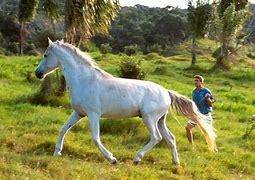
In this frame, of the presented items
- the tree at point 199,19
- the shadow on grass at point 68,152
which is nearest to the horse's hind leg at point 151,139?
the shadow on grass at point 68,152

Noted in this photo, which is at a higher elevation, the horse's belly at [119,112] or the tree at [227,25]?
the tree at [227,25]

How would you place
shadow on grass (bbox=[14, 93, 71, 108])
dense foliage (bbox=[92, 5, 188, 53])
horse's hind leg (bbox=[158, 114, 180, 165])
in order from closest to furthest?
horse's hind leg (bbox=[158, 114, 180, 165])
shadow on grass (bbox=[14, 93, 71, 108])
dense foliage (bbox=[92, 5, 188, 53])

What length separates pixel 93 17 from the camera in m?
16.1

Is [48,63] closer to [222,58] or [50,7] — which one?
[50,7]

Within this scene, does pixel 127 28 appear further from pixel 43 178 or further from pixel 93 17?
pixel 43 178

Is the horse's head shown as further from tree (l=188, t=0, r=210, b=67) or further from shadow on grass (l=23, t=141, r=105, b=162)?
tree (l=188, t=0, r=210, b=67)

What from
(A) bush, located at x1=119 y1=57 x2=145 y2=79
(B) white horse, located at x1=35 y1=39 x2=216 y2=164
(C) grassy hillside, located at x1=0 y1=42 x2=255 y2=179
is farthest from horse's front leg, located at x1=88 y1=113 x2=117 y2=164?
(A) bush, located at x1=119 y1=57 x2=145 y2=79

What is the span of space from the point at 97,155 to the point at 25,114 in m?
4.34

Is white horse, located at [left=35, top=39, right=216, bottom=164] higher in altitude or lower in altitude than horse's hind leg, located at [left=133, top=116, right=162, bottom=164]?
higher

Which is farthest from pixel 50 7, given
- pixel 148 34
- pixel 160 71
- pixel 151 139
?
pixel 148 34

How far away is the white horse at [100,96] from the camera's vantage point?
8742mm

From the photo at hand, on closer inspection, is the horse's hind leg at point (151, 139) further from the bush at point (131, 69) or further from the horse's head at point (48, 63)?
the bush at point (131, 69)

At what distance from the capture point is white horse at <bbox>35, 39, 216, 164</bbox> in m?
8.74

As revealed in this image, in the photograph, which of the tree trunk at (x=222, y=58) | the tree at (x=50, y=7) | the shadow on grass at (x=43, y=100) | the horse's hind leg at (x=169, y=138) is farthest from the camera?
the tree trunk at (x=222, y=58)
